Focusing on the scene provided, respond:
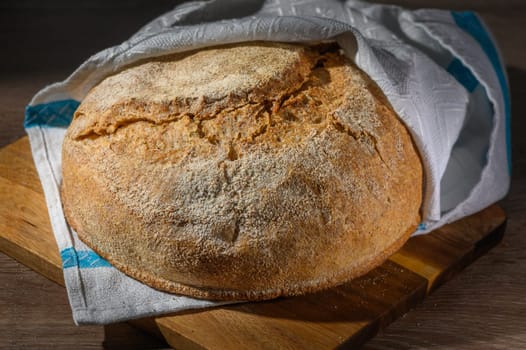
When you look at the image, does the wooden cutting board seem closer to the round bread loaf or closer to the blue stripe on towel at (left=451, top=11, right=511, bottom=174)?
the round bread loaf

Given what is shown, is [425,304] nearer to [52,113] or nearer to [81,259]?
[81,259]

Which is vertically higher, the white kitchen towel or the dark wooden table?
the white kitchen towel

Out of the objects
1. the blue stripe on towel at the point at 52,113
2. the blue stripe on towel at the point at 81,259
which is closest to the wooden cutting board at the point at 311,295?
the blue stripe on towel at the point at 81,259

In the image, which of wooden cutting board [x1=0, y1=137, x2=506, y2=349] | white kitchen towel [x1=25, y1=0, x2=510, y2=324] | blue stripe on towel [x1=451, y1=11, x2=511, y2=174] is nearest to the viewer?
wooden cutting board [x1=0, y1=137, x2=506, y2=349]

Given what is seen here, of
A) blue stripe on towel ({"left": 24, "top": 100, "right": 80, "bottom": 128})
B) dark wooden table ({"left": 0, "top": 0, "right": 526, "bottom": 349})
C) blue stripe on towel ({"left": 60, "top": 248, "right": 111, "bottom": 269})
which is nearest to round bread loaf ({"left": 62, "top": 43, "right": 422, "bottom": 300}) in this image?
blue stripe on towel ({"left": 60, "top": 248, "right": 111, "bottom": 269})

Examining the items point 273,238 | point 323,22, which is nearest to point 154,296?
point 273,238

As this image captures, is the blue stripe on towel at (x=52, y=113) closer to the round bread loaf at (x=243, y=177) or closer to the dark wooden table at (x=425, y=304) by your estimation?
the dark wooden table at (x=425, y=304)
